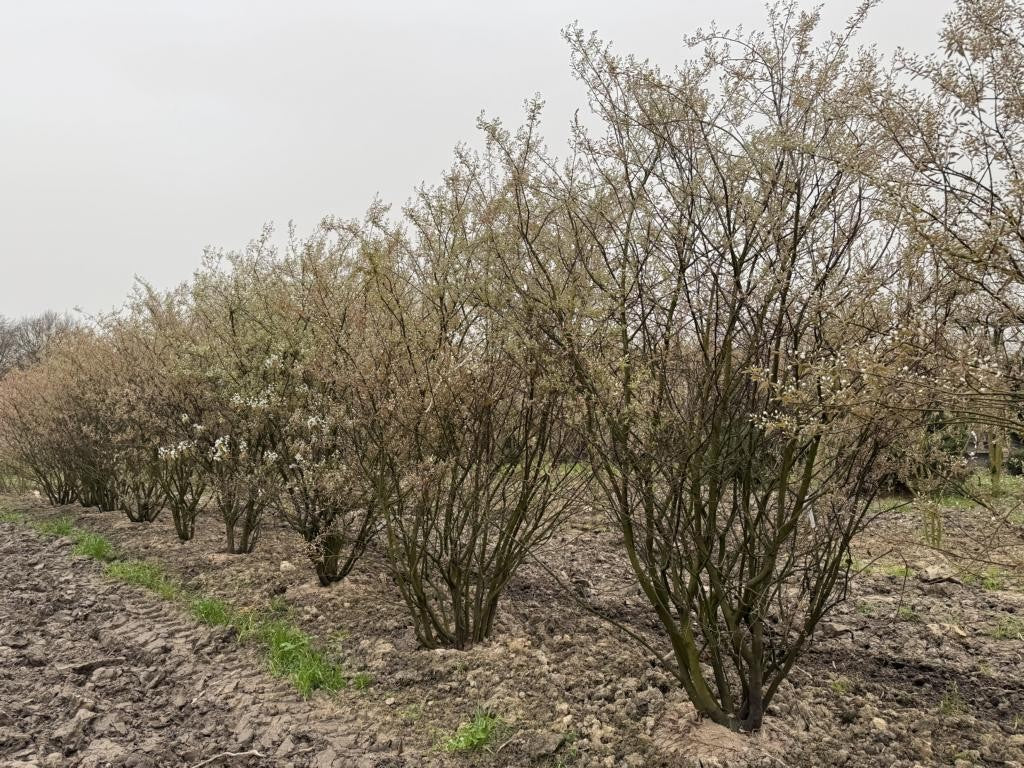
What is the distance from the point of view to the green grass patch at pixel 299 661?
4.87 meters

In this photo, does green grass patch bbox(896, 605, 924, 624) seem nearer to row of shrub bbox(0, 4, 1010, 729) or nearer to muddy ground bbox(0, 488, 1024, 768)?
muddy ground bbox(0, 488, 1024, 768)

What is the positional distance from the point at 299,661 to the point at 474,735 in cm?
185

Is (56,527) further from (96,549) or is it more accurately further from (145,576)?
(145,576)

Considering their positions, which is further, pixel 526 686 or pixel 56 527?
pixel 56 527

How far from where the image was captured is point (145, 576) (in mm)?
7980

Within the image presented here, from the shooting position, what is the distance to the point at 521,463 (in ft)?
17.4

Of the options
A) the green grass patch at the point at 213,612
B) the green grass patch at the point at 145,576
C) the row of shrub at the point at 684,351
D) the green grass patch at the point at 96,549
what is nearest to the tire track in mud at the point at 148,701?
the green grass patch at the point at 213,612

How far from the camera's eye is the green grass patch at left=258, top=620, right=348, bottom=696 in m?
4.87

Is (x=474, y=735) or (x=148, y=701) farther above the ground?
(x=474, y=735)

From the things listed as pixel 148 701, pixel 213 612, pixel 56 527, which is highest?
pixel 213 612

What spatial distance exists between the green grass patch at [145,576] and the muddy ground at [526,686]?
13.1 inches

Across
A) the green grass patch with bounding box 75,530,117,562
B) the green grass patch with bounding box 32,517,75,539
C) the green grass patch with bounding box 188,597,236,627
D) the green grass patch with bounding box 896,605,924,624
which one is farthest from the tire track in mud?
the green grass patch with bounding box 32,517,75,539

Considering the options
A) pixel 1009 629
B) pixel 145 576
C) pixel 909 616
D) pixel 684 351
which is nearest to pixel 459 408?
pixel 684 351

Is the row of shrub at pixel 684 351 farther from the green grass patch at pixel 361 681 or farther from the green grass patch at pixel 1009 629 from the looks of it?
the green grass patch at pixel 1009 629
